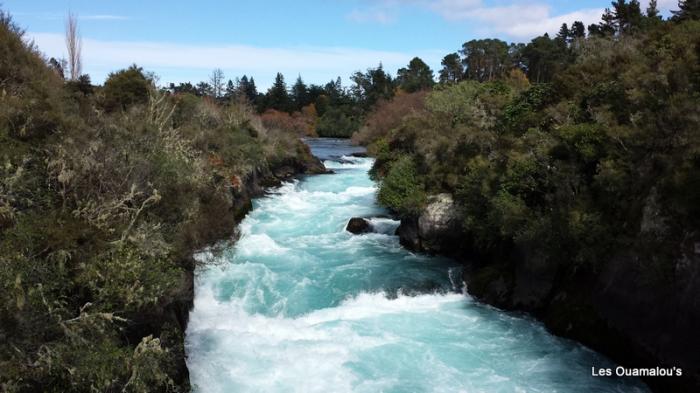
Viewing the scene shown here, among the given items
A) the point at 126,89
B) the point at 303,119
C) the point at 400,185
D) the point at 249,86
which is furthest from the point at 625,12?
the point at 249,86

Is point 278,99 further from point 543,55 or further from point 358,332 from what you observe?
point 358,332

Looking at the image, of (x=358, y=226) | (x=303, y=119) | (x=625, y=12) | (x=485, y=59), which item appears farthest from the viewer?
(x=303, y=119)

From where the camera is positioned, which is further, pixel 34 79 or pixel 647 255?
pixel 34 79

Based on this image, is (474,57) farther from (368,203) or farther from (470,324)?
(470,324)

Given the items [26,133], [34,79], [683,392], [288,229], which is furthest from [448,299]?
[34,79]

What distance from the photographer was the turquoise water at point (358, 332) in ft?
38.3

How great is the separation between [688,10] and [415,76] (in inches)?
3009

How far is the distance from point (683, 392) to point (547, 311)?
4.78 m

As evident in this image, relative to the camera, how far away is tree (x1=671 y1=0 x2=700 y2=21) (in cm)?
3179

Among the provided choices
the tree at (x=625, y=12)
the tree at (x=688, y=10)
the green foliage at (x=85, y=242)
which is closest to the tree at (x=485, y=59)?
the tree at (x=625, y=12)

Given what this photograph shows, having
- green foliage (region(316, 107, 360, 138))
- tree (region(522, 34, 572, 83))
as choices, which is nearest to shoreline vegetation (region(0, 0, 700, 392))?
tree (region(522, 34, 572, 83))

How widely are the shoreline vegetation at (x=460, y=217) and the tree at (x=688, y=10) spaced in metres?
12.5

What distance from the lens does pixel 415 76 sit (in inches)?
4291

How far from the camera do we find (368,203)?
105 ft
